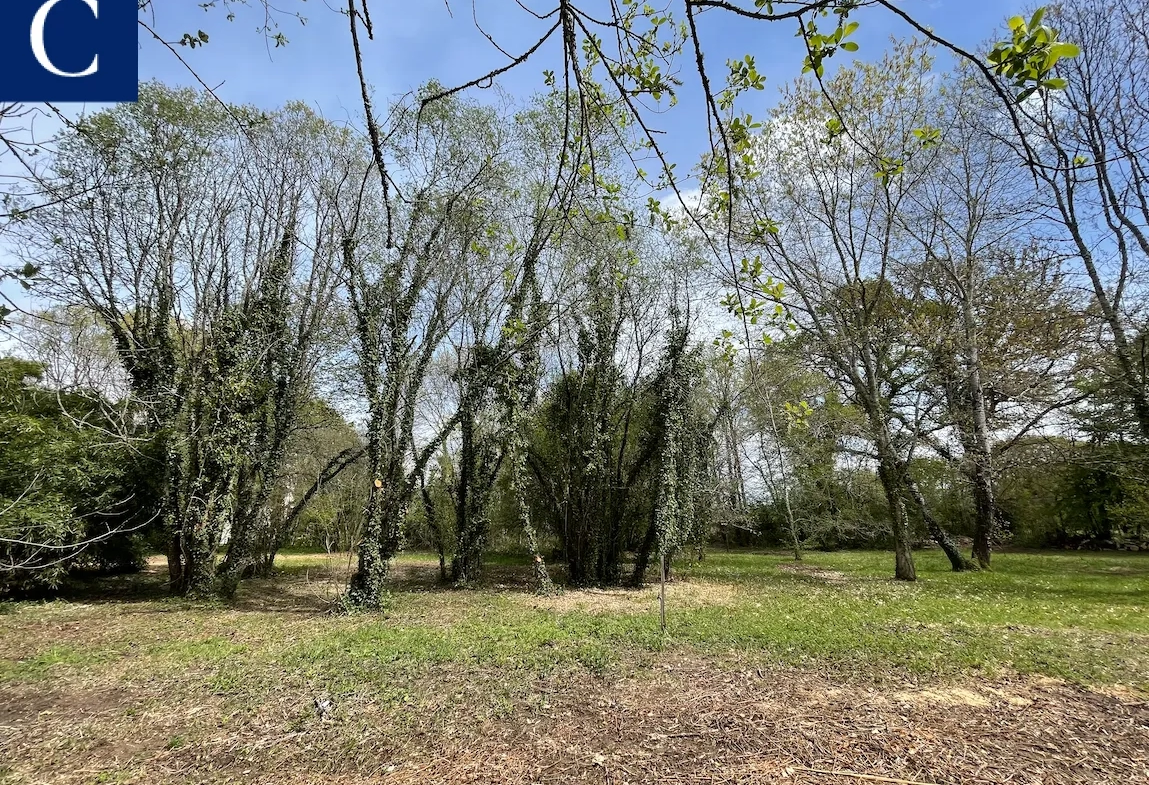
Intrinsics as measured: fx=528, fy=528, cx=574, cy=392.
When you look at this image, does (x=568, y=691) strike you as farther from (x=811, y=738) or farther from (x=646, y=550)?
(x=646, y=550)

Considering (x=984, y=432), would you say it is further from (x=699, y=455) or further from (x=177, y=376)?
(x=177, y=376)

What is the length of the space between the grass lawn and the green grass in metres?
0.04

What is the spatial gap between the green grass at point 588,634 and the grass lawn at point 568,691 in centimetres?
4

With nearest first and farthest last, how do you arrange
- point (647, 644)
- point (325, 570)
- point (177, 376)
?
point (647, 644)
point (177, 376)
point (325, 570)

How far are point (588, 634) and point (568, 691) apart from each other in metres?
2.17

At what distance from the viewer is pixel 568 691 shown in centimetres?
432

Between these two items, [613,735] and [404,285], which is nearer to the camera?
[613,735]

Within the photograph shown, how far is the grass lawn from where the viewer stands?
3150mm

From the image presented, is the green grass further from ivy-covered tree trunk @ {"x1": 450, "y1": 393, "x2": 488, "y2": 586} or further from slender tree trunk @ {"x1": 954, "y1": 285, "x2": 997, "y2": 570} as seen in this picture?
slender tree trunk @ {"x1": 954, "y1": 285, "x2": 997, "y2": 570}

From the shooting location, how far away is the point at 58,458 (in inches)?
323

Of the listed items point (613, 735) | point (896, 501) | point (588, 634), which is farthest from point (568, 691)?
point (896, 501)

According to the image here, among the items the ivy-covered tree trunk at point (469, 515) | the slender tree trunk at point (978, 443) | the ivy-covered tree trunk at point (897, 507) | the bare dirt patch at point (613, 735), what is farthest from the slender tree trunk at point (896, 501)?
the ivy-covered tree trunk at point (469, 515)

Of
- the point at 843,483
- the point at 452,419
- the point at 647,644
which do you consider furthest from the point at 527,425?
the point at 843,483

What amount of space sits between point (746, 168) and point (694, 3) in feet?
2.06
